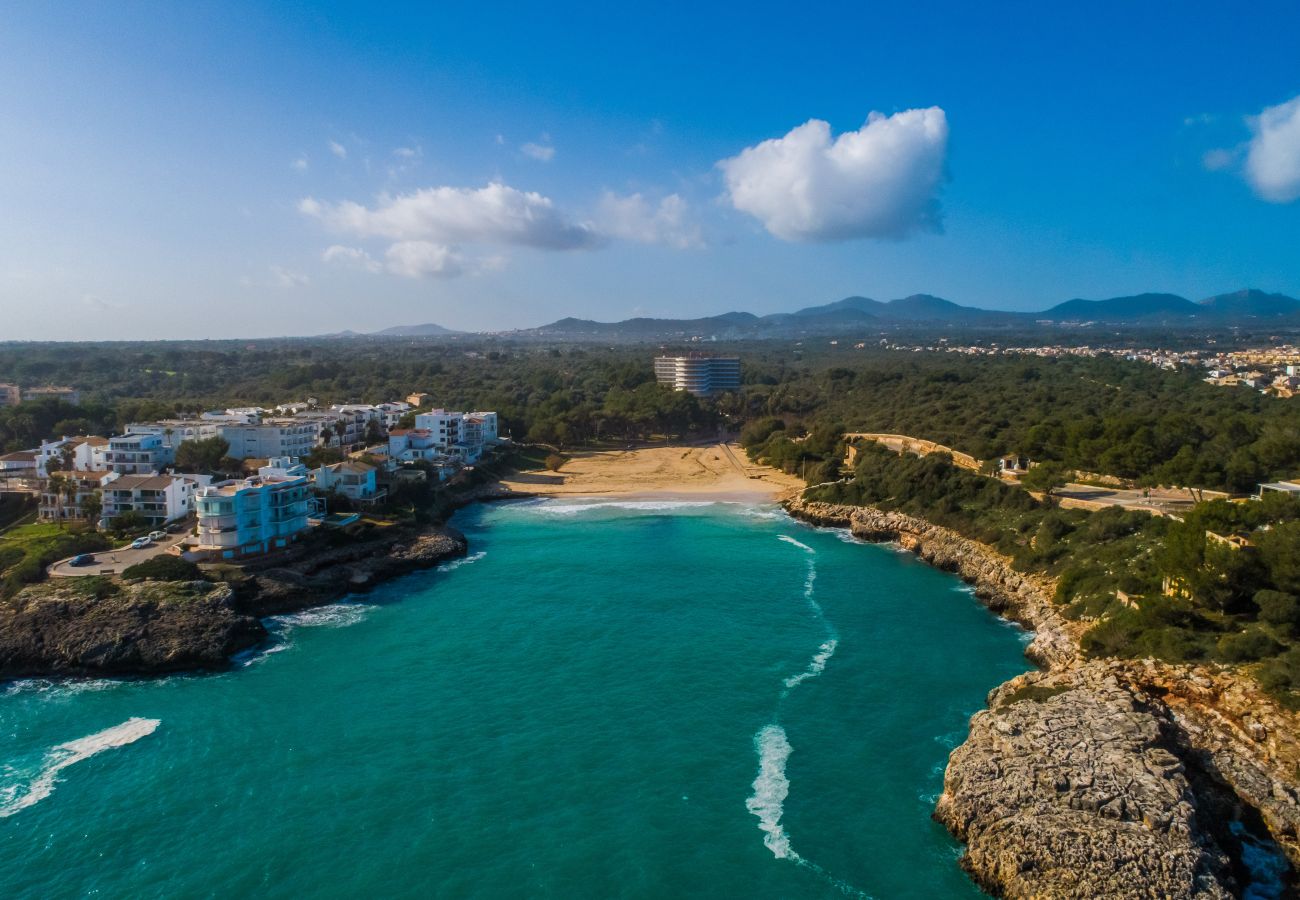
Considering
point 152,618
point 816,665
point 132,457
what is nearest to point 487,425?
point 132,457

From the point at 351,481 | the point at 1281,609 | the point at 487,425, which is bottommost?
the point at 1281,609

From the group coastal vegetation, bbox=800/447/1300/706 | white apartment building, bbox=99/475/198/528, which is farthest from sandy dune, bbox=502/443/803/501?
white apartment building, bbox=99/475/198/528

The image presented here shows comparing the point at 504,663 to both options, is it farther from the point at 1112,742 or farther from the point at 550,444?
the point at 550,444

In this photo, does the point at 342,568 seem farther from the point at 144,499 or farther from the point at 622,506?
the point at 622,506

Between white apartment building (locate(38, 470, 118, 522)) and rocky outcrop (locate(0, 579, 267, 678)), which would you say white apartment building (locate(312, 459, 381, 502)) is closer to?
white apartment building (locate(38, 470, 118, 522))

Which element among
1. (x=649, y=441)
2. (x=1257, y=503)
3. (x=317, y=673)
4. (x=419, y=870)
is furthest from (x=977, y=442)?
(x=419, y=870)

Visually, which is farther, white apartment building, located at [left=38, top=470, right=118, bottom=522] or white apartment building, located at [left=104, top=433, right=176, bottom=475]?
white apartment building, located at [left=104, top=433, right=176, bottom=475]

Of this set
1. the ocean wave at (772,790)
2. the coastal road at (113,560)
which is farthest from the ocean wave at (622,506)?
the ocean wave at (772,790)
